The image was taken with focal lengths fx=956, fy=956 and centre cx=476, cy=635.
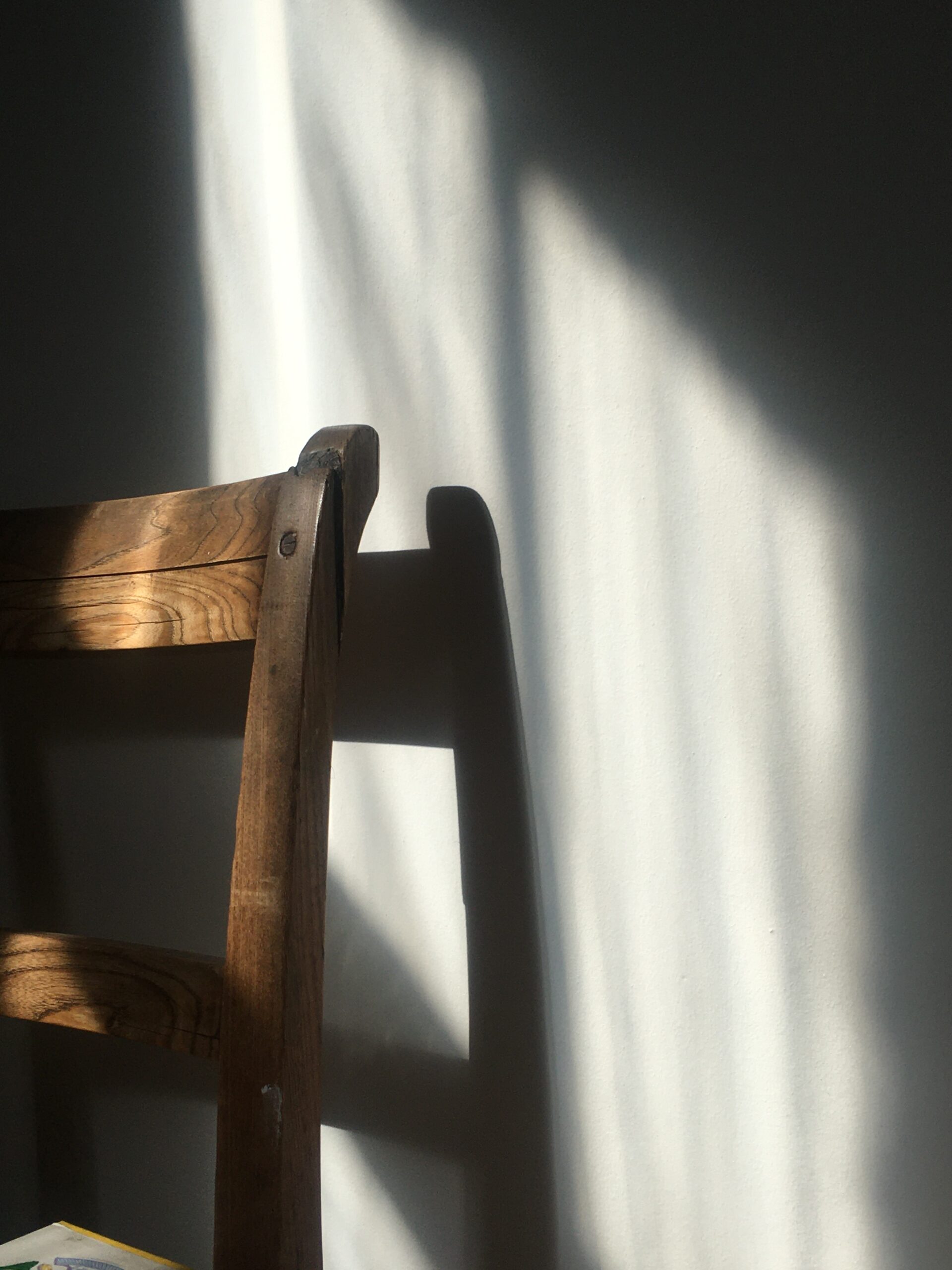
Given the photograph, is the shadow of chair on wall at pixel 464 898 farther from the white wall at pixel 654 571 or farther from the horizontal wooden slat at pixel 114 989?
the horizontal wooden slat at pixel 114 989

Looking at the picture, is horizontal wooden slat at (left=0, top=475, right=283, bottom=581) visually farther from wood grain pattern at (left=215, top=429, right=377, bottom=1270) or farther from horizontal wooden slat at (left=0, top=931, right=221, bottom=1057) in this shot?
horizontal wooden slat at (left=0, top=931, right=221, bottom=1057)

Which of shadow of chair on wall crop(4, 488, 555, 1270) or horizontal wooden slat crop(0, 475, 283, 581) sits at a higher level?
horizontal wooden slat crop(0, 475, 283, 581)

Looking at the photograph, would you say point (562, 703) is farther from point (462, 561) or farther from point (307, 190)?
point (307, 190)

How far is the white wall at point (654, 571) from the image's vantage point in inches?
18.5

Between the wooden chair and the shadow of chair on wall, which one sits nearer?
the wooden chair

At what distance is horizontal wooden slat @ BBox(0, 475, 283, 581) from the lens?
490 millimetres

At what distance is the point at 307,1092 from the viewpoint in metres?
0.45

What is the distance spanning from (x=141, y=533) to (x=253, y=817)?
0.18m

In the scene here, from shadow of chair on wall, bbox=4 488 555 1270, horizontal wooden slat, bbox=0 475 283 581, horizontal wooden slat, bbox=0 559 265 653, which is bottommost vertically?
shadow of chair on wall, bbox=4 488 555 1270

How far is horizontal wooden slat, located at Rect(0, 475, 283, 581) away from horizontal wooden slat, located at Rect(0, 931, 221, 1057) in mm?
199

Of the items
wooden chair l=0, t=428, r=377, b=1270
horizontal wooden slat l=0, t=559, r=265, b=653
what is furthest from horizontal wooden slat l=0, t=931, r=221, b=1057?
horizontal wooden slat l=0, t=559, r=265, b=653

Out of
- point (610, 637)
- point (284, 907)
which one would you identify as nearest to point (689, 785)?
point (610, 637)

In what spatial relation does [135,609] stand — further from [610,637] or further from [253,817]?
[610,637]

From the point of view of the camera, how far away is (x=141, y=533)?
0.52 m
